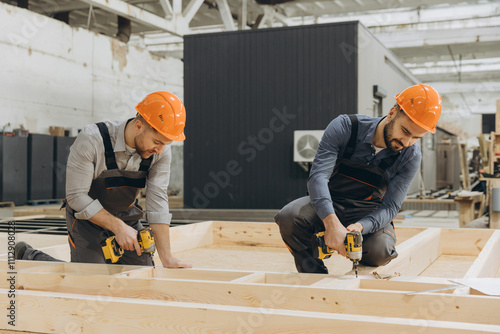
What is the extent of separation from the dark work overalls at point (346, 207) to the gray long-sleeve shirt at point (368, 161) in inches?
1.5

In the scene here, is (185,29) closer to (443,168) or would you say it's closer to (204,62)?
(204,62)

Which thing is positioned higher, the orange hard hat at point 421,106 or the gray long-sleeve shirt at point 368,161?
the orange hard hat at point 421,106

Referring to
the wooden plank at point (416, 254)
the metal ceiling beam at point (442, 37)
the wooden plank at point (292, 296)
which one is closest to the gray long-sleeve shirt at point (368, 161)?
the wooden plank at point (416, 254)

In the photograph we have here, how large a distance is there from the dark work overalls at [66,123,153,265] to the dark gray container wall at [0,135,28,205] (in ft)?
22.8

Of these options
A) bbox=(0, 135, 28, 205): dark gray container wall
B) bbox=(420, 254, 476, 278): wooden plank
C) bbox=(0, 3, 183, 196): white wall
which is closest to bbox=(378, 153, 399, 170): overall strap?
bbox=(420, 254, 476, 278): wooden plank

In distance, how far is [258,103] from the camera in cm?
881

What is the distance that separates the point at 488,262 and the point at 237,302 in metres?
1.77

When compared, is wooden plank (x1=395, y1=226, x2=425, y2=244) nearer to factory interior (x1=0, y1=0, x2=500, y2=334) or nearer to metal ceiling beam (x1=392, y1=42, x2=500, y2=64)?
factory interior (x1=0, y1=0, x2=500, y2=334)

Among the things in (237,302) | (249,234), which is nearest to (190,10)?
Result: (249,234)

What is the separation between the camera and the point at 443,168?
15602 millimetres

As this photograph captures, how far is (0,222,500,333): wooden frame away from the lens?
1854 mm

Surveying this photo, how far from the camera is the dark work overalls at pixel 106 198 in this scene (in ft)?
9.84

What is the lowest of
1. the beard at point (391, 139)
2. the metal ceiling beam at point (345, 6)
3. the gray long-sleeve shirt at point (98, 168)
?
the gray long-sleeve shirt at point (98, 168)

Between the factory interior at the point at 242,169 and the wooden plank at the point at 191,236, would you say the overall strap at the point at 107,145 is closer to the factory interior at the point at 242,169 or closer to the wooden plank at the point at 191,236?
the factory interior at the point at 242,169
